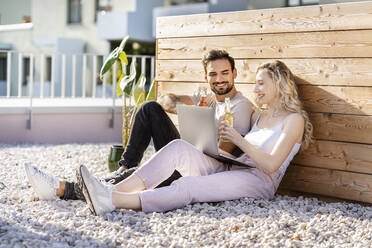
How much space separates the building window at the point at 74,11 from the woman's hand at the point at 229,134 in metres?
15.0

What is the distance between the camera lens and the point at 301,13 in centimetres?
402

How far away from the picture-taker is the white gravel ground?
2.82 metres

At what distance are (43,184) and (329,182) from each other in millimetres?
2110

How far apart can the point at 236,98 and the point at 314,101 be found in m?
0.60

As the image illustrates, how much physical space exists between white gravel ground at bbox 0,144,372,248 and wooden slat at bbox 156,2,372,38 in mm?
1333

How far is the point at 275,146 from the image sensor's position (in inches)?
142

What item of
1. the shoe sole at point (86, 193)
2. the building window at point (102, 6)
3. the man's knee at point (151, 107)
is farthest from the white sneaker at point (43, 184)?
the building window at point (102, 6)

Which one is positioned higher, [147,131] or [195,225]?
[147,131]

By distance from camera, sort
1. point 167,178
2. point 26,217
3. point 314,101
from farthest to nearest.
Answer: point 314,101
point 167,178
point 26,217

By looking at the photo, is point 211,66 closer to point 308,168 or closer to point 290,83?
point 290,83

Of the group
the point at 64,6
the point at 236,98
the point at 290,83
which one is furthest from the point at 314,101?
the point at 64,6

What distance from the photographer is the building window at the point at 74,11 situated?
58.0ft

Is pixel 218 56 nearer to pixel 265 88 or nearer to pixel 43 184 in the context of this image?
pixel 265 88

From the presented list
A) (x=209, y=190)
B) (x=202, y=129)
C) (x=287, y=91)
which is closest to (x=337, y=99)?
(x=287, y=91)
